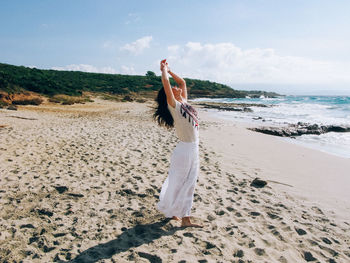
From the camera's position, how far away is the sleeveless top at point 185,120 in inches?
110

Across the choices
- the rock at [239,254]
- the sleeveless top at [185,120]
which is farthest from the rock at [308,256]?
the sleeveless top at [185,120]

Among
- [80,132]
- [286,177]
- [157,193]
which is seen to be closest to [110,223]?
[157,193]

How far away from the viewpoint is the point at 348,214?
400 cm

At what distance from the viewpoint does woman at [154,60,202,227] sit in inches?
111

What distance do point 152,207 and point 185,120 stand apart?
1.77m

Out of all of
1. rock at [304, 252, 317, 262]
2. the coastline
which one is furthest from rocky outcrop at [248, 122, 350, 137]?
rock at [304, 252, 317, 262]

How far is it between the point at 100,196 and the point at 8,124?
734 cm

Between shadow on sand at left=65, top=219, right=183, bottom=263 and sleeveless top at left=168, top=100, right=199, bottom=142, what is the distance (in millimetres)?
1306

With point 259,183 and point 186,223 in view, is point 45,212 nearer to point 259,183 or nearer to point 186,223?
point 186,223

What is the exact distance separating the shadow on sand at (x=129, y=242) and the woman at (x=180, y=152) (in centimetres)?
32

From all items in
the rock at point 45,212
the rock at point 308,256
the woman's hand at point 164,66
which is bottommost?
the rock at point 308,256

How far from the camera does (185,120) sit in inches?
111

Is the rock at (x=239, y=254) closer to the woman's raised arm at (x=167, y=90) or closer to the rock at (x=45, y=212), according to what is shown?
the woman's raised arm at (x=167, y=90)

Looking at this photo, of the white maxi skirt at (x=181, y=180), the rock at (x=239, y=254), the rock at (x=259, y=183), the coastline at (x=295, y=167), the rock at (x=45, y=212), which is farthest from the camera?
the rock at (x=259, y=183)
